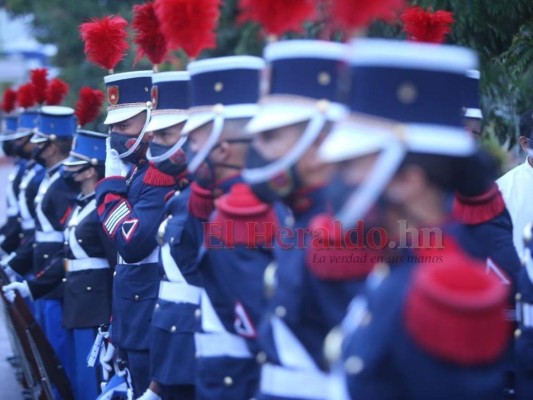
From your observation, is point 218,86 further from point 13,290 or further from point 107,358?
point 13,290

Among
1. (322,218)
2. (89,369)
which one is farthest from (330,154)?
(89,369)

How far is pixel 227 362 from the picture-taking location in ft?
12.2

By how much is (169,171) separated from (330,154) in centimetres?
264

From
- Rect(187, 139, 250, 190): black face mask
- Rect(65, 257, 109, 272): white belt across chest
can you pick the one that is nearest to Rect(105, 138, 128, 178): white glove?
Rect(65, 257, 109, 272): white belt across chest

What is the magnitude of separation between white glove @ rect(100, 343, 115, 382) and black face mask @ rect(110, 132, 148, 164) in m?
1.38

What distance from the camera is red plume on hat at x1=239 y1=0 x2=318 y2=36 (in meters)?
3.15

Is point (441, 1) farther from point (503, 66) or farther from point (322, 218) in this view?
point (322, 218)

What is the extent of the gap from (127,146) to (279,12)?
8.97 feet

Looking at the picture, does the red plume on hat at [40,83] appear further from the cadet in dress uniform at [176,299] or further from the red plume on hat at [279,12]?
the red plume on hat at [279,12]

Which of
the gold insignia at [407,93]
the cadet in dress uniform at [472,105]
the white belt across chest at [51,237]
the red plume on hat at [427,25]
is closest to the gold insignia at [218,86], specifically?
the red plume on hat at [427,25]

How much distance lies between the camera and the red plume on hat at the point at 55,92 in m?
9.42

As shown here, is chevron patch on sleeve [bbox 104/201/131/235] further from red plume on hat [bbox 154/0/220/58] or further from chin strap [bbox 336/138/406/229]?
chin strap [bbox 336/138/406/229]

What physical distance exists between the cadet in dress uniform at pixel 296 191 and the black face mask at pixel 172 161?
1.65 meters

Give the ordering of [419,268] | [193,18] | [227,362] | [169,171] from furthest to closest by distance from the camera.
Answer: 1. [169,171]
2. [193,18]
3. [227,362]
4. [419,268]
